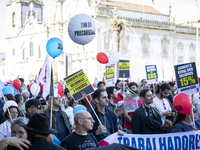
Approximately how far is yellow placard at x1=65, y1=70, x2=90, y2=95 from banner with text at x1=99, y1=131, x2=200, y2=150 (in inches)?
51.4

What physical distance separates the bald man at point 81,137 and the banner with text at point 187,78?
105 inches

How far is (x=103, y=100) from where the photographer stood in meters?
6.02

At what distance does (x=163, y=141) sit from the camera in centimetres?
573

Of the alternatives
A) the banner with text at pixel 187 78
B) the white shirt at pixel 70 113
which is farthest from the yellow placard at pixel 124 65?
the banner with text at pixel 187 78

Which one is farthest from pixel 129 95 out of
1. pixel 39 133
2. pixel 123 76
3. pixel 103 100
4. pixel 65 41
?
pixel 65 41

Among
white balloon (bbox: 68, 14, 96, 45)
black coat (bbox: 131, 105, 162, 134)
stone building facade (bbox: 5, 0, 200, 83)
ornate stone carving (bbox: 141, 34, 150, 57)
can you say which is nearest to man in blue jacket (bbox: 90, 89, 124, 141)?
black coat (bbox: 131, 105, 162, 134)

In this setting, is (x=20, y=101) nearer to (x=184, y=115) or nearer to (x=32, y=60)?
(x=184, y=115)

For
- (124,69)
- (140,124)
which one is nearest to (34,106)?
(140,124)

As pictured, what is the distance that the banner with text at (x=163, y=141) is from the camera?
18.1 ft

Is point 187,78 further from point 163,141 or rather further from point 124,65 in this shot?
point 124,65

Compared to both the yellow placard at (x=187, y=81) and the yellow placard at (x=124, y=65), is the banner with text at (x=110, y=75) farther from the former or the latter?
the yellow placard at (x=187, y=81)

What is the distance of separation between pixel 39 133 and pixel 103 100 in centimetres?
258

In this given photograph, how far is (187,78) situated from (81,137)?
3047mm

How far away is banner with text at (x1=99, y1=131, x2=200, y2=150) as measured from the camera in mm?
5531
